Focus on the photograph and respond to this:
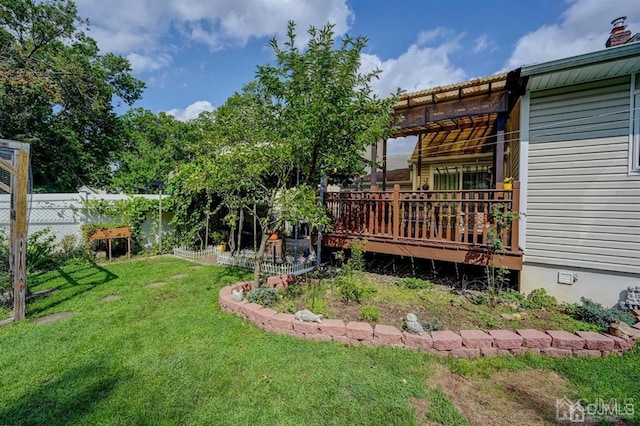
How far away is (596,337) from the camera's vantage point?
303cm

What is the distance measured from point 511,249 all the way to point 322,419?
3941mm

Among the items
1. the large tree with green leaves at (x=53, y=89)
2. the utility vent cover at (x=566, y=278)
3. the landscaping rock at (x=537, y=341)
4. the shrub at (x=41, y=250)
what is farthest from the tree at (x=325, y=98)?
the large tree with green leaves at (x=53, y=89)

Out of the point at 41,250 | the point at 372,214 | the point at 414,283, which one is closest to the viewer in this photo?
the point at 414,283

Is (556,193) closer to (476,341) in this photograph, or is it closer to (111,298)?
(476,341)

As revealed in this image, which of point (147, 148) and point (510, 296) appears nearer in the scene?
point (510, 296)

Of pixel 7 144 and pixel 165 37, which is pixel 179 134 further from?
pixel 7 144

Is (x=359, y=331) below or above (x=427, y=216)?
below

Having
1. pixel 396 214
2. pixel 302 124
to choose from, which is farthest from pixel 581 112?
pixel 302 124

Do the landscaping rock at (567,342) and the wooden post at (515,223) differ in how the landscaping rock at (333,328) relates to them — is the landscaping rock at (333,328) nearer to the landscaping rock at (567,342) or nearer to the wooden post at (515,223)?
the landscaping rock at (567,342)

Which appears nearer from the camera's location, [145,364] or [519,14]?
[145,364]

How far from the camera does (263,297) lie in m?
3.96

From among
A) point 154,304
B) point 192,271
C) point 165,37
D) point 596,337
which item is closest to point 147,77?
point 165,37

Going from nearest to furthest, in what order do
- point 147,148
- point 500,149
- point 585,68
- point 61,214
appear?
1. point 585,68
2. point 500,149
3. point 61,214
4. point 147,148

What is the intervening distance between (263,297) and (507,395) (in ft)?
9.55
